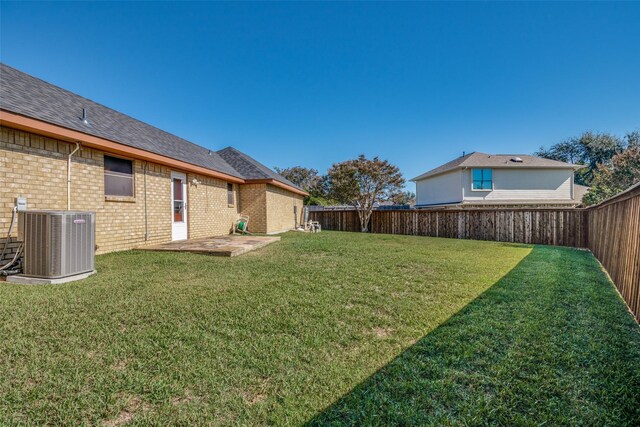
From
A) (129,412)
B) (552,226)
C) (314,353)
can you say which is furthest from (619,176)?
(129,412)

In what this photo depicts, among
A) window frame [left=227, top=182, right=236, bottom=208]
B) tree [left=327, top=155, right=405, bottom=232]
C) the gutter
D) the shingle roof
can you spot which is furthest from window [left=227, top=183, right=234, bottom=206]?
tree [left=327, top=155, right=405, bottom=232]

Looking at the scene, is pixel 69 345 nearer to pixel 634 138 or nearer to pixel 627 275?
pixel 627 275

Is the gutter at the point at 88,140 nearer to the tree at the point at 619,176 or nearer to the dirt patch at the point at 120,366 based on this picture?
the dirt patch at the point at 120,366

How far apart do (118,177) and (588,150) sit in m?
51.0

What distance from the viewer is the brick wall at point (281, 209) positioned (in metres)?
14.3

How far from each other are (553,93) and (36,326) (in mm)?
20423

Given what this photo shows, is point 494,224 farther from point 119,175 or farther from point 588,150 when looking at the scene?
point 588,150

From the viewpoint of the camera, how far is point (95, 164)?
22.6 ft

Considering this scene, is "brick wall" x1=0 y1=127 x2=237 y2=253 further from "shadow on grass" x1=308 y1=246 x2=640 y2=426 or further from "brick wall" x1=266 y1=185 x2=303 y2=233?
"shadow on grass" x1=308 y1=246 x2=640 y2=426

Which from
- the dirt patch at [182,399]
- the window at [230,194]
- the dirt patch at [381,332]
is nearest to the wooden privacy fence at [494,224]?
the window at [230,194]

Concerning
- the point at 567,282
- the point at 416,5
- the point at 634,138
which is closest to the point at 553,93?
the point at 416,5

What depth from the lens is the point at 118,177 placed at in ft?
24.8

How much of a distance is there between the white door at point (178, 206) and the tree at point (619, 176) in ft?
85.5

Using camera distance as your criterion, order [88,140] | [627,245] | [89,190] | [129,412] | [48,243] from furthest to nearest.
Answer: [89,190], [88,140], [48,243], [627,245], [129,412]
